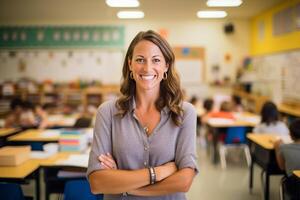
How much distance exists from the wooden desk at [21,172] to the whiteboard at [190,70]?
5.63 metres

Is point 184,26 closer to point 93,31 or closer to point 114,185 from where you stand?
point 93,31

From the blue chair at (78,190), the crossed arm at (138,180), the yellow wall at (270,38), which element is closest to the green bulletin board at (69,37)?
the yellow wall at (270,38)

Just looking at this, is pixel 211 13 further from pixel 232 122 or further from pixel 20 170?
pixel 20 170

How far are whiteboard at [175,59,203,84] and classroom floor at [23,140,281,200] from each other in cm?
323

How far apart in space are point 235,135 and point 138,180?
3.70m

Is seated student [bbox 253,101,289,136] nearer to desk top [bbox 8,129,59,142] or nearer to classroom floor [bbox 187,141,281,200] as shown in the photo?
classroom floor [bbox 187,141,281,200]

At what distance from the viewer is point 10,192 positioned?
7.04 feet

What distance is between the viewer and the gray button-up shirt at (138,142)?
136 centimetres

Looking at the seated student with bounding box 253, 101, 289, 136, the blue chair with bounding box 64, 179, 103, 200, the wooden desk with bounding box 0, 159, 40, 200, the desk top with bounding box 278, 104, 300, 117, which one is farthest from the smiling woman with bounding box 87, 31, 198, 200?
the desk top with bounding box 278, 104, 300, 117

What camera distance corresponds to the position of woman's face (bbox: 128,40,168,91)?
1380 millimetres

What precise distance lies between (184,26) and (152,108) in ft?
22.0

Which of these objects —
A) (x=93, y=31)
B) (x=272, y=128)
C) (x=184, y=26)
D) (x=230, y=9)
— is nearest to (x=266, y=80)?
(x=184, y=26)

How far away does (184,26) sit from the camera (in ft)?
25.7

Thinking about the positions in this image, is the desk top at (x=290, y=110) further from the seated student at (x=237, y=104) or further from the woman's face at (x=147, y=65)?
the woman's face at (x=147, y=65)
